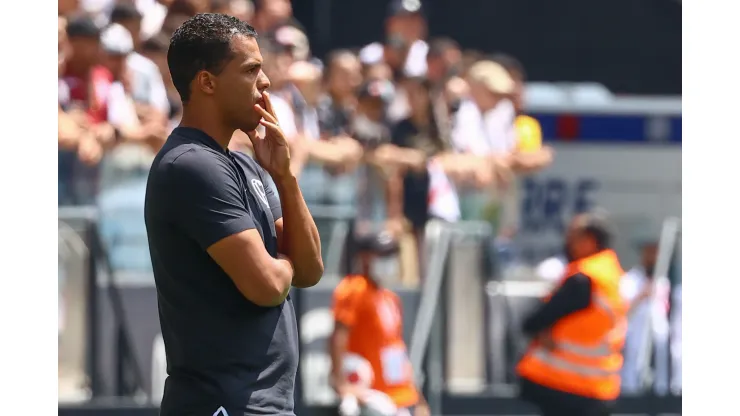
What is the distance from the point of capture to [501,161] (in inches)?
332

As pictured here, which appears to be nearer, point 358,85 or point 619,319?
point 619,319

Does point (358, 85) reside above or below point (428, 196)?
above

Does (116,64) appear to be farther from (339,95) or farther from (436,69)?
(436,69)

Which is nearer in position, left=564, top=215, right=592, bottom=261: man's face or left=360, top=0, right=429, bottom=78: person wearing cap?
left=564, top=215, right=592, bottom=261: man's face

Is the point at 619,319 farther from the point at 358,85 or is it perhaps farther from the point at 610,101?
the point at 610,101

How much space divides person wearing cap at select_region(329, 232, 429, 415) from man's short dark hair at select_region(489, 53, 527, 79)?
2.81 meters

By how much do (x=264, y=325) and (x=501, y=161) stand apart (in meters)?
5.57

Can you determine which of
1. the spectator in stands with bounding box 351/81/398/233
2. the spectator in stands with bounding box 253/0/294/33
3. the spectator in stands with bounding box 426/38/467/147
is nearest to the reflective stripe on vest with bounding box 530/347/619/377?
the spectator in stands with bounding box 351/81/398/233

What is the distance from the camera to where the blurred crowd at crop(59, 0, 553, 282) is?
7148 mm

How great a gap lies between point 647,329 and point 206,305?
231 inches

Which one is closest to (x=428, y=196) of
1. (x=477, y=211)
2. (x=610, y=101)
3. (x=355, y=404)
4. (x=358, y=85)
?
(x=477, y=211)

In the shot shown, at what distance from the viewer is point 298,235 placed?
10.1 ft

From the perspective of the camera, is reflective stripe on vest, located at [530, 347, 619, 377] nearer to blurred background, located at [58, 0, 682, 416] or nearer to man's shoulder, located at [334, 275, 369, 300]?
blurred background, located at [58, 0, 682, 416]

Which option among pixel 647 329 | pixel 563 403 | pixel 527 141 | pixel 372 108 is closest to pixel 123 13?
pixel 372 108
